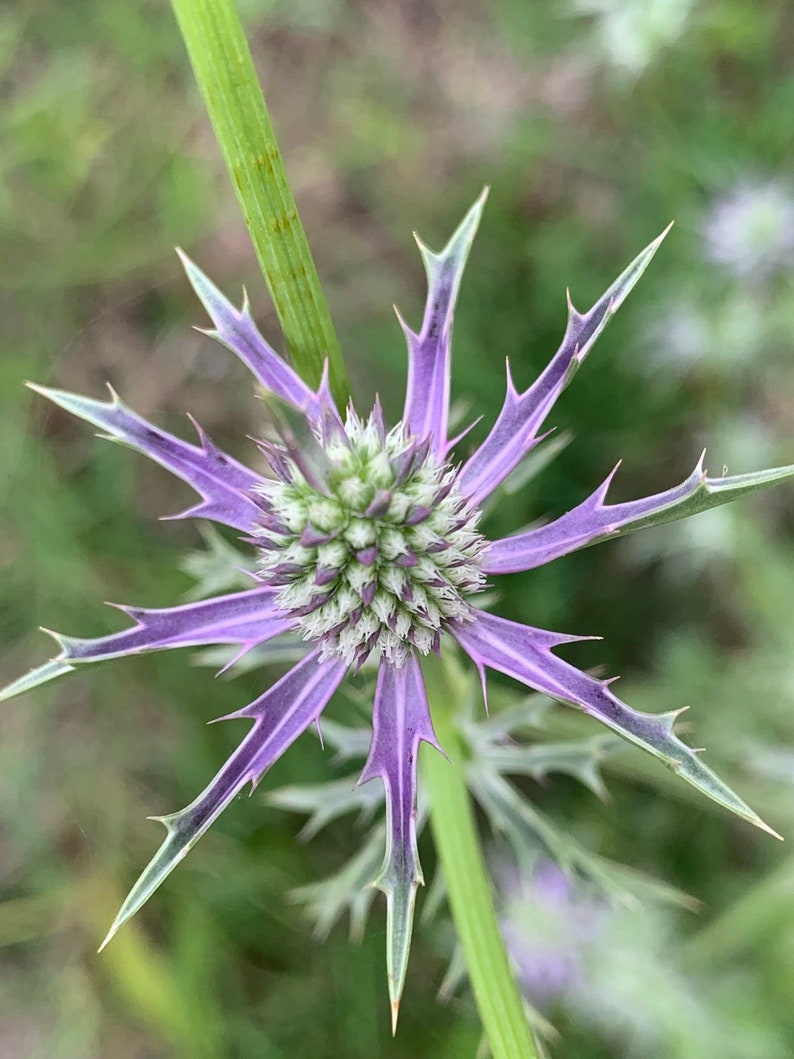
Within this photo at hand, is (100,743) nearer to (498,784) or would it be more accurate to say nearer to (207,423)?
(207,423)

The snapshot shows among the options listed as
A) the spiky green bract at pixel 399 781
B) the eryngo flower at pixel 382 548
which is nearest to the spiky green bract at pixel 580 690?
the eryngo flower at pixel 382 548

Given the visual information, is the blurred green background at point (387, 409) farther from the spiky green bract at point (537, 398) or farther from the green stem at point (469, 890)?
the spiky green bract at point (537, 398)

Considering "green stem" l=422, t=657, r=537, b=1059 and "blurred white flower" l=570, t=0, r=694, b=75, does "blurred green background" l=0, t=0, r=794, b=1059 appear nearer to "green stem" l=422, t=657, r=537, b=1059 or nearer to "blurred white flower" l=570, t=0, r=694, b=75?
"blurred white flower" l=570, t=0, r=694, b=75

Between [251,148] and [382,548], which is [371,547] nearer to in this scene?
[382,548]

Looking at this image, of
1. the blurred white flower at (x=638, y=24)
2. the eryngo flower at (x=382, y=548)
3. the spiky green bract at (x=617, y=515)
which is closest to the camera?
the spiky green bract at (x=617, y=515)

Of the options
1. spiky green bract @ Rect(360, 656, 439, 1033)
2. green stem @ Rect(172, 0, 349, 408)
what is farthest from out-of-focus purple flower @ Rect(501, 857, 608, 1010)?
green stem @ Rect(172, 0, 349, 408)

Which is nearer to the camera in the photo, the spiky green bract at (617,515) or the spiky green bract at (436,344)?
the spiky green bract at (617,515)

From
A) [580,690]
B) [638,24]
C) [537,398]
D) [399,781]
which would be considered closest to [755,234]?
[638,24]
